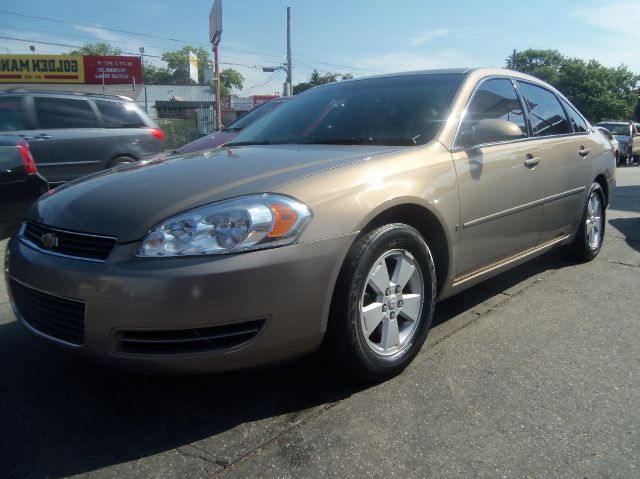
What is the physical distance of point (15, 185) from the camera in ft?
13.4

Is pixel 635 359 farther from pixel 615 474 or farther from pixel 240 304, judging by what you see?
pixel 240 304

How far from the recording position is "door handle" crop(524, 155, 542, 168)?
351cm

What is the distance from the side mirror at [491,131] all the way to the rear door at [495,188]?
0.03m

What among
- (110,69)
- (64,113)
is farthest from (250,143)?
(110,69)

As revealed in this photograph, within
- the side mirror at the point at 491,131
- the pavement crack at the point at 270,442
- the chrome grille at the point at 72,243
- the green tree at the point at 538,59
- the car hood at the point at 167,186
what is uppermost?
the green tree at the point at 538,59

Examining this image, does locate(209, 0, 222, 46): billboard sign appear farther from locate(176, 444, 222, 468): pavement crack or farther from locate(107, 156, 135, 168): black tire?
locate(176, 444, 222, 468): pavement crack

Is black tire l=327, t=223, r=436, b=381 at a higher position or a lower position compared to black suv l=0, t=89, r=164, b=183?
lower

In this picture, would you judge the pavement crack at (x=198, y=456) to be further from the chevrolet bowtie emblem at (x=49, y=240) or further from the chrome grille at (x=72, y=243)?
the chevrolet bowtie emblem at (x=49, y=240)

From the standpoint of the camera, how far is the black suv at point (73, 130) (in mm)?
7575

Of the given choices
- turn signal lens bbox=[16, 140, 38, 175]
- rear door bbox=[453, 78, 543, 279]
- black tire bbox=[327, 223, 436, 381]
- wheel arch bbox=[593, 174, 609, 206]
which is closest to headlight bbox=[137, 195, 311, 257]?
black tire bbox=[327, 223, 436, 381]

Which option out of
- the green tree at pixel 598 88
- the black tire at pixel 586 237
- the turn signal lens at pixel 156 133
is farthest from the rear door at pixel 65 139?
the green tree at pixel 598 88

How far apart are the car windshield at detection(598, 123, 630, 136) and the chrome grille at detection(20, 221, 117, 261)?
23.0 metres

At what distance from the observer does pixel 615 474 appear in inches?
75.5

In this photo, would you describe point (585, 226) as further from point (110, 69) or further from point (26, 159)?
point (110, 69)
